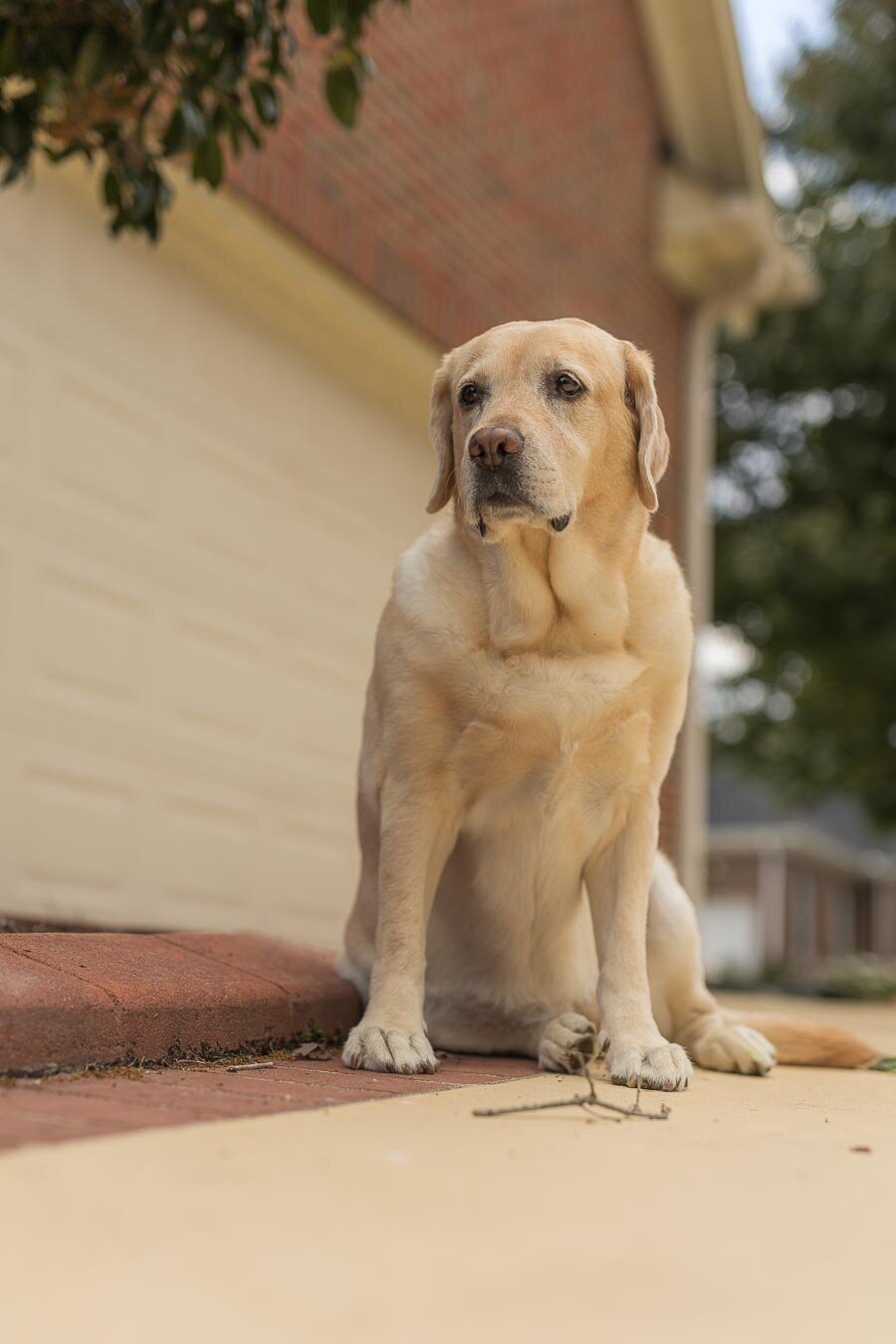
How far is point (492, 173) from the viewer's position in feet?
23.3

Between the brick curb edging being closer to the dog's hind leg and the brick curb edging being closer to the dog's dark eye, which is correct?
the dog's hind leg

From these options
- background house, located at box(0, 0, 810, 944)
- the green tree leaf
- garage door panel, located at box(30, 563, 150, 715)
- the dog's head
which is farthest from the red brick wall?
the dog's head

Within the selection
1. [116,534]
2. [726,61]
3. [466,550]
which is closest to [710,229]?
[726,61]

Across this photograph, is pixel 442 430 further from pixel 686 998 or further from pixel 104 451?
pixel 104 451

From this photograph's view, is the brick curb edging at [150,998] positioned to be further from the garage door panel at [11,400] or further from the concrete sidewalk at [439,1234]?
the garage door panel at [11,400]

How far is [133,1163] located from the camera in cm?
165

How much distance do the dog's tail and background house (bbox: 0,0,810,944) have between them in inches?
94.5

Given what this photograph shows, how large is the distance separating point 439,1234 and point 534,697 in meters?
1.32

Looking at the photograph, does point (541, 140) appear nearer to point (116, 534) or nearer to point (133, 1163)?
point (116, 534)

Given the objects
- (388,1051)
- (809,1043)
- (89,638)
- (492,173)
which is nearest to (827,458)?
(492,173)

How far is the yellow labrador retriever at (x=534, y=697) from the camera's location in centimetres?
267

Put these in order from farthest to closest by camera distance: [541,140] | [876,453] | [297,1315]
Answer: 1. [876,453]
2. [541,140]
3. [297,1315]

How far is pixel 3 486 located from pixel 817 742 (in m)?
10.8

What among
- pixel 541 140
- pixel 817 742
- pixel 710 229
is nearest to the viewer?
pixel 541 140
